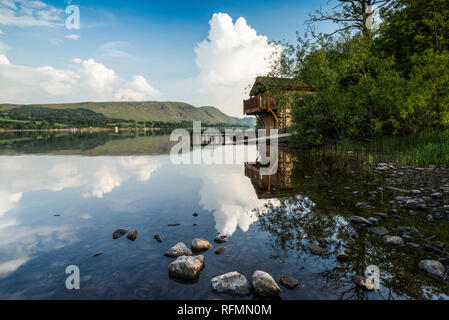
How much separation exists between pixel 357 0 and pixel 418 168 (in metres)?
17.9

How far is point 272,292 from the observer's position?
3.16 meters

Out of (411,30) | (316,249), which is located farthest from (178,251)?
(411,30)

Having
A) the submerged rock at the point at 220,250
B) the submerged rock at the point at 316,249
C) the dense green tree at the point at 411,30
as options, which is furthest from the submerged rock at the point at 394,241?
the dense green tree at the point at 411,30

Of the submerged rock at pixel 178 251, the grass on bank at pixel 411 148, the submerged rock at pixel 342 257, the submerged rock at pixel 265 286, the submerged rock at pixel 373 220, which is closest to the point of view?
the submerged rock at pixel 265 286

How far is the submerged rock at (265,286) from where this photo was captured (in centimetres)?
316

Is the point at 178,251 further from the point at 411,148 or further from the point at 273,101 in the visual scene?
the point at 273,101

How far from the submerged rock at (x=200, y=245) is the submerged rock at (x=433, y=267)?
136 inches

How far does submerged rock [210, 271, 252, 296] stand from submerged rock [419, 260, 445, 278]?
2660mm

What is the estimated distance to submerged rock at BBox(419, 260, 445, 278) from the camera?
337 cm

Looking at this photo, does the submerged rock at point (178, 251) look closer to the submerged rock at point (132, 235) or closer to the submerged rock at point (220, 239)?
the submerged rock at point (220, 239)

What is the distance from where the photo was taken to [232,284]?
331 cm

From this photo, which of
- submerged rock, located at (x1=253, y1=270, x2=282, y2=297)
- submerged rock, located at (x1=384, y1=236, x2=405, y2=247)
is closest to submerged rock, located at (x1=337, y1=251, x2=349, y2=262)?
submerged rock, located at (x1=384, y1=236, x2=405, y2=247)
